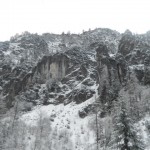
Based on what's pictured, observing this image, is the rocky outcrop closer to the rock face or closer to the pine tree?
the rock face

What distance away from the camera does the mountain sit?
53875 millimetres

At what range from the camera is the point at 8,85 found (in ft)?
410

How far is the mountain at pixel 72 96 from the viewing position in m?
53.9

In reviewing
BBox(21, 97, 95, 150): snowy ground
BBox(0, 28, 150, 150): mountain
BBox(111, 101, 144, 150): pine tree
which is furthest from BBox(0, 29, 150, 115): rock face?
BBox(111, 101, 144, 150): pine tree

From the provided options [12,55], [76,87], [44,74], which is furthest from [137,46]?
[12,55]

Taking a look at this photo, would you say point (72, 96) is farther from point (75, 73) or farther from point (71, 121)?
point (71, 121)

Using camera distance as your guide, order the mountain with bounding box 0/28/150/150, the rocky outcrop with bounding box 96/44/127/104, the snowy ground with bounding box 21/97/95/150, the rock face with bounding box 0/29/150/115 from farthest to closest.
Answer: the rock face with bounding box 0/29/150/115
the rocky outcrop with bounding box 96/44/127/104
the snowy ground with bounding box 21/97/95/150
the mountain with bounding box 0/28/150/150

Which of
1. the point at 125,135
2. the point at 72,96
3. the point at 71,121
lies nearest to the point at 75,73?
the point at 72,96

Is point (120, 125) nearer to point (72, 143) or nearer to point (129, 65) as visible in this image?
point (72, 143)

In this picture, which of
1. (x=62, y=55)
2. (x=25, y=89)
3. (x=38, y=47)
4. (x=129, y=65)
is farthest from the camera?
(x=38, y=47)

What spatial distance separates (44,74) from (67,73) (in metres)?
13.5

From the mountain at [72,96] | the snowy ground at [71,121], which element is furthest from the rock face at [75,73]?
the snowy ground at [71,121]

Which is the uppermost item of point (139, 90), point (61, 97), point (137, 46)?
point (137, 46)

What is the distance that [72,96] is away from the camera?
103 metres
